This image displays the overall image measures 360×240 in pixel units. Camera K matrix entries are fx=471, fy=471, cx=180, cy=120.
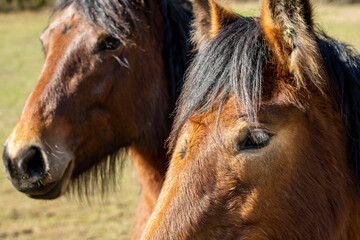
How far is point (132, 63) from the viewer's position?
11.3 ft

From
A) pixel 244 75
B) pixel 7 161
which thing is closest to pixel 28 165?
pixel 7 161

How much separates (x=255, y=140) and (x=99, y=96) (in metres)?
1.60

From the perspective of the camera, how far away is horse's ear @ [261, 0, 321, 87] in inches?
83.7

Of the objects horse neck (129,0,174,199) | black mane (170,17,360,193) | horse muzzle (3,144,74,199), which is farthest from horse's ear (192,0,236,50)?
horse muzzle (3,144,74,199)

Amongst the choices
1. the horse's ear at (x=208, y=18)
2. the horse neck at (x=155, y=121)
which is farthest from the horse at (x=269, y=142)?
the horse neck at (x=155, y=121)

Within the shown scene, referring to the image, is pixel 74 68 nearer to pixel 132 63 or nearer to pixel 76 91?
pixel 76 91

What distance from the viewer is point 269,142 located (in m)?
2.14

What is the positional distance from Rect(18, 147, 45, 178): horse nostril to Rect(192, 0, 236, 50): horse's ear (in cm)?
131

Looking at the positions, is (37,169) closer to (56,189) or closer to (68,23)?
(56,189)

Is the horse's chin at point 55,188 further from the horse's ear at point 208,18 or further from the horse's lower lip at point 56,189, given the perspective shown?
the horse's ear at point 208,18

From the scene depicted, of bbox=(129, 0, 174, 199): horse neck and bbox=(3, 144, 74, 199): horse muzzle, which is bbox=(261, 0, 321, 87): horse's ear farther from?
bbox=(3, 144, 74, 199): horse muzzle

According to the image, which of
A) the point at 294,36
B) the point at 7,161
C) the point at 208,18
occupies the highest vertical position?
the point at 294,36

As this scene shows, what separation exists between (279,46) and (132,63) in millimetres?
1443

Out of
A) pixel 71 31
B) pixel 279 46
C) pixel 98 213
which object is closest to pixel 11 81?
pixel 98 213
